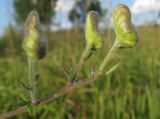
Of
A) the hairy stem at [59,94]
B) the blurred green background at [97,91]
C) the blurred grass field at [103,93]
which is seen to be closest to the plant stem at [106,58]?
the hairy stem at [59,94]

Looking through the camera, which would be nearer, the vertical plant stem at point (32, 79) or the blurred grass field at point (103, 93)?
the vertical plant stem at point (32, 79)

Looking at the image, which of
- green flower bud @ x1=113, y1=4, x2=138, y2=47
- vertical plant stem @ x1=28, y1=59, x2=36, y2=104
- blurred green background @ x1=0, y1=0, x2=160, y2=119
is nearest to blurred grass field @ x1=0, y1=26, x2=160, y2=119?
blurred green background @ x1=0, y1=0, x2=160, y2=119

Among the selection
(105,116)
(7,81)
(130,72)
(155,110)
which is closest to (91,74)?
(155,110)

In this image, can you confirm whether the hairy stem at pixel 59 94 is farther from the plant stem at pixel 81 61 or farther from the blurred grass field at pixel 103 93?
the blurred grass field at pixel 103 93

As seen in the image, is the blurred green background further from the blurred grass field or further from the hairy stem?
the hairy stem

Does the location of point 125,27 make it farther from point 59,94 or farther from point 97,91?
point 97,91

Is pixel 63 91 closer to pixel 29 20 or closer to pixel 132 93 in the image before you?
pixel 29 20

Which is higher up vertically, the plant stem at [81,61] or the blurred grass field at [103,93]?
the plant stem at [81,61]
